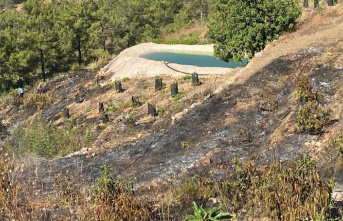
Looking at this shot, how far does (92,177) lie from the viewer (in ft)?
37.9

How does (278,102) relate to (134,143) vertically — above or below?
above

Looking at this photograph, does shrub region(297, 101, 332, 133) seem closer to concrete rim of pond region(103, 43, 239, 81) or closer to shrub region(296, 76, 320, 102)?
shrub region(296, 76, 320, 102)

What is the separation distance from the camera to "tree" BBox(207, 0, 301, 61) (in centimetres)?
2114

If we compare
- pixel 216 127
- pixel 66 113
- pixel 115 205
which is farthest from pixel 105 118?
pixel 115 205

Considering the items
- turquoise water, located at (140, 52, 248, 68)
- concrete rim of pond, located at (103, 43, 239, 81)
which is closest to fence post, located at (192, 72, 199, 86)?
concrete rim of pond, located at (103, 43, 239, 81)

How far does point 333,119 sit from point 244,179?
17.5 feet

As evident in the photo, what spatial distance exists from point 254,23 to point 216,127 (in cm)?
899

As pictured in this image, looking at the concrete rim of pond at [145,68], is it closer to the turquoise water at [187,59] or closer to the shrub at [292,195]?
the turquoise water at [187,59]

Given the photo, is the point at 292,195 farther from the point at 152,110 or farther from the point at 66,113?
the point at 66,113

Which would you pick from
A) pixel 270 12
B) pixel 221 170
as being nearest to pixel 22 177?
pixel 221 170

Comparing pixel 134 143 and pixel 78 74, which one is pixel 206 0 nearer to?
pixel 78 74

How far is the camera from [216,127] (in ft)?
46.2

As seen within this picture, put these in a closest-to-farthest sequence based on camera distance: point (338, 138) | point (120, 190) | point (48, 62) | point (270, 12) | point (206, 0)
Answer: point (120, 190) < point (338, 138) < point (270, 12) < point (48, 62) < point (206, 0)

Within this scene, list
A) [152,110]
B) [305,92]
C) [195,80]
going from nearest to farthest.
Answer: [305,92]
[152,110]
[195,80]
